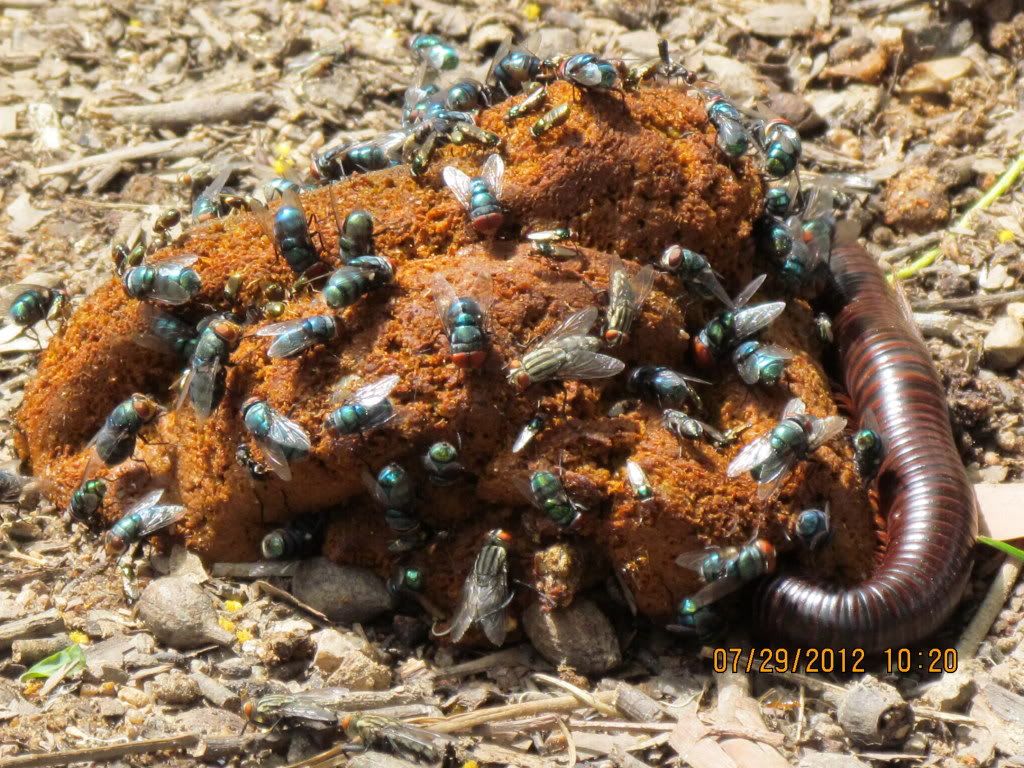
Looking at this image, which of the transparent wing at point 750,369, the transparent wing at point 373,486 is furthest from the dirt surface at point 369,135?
the transparent wing at point 750,369

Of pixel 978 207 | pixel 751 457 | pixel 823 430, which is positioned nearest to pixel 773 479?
pixel 751 457

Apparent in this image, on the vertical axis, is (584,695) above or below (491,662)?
above

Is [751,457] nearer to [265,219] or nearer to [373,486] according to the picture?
[373,486]

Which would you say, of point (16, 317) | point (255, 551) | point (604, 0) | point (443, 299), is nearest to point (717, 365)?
point (443, 299)

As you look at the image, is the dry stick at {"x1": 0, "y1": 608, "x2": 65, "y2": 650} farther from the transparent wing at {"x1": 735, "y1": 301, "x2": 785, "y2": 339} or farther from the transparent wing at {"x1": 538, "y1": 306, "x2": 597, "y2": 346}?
the transparent wing at {"x1": 735, "y1": 301, "x2": 785, "y2": 339}
